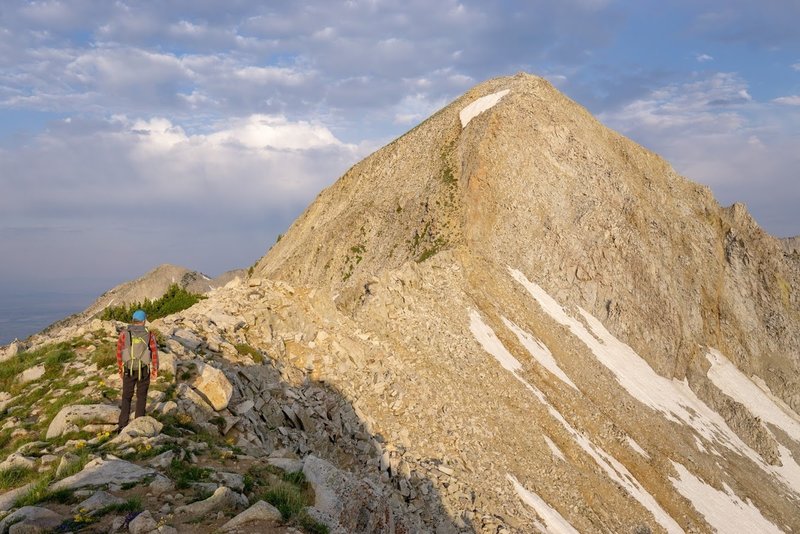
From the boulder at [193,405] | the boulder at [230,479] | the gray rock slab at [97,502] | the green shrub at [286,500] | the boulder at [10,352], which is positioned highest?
the boulder at [10,352]

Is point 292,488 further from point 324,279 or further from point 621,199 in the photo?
point 621,199

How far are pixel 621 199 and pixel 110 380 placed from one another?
1887 inches

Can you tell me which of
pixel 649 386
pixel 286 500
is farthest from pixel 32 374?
pixel 649 386

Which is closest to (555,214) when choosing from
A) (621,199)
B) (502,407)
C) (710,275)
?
(621,199)

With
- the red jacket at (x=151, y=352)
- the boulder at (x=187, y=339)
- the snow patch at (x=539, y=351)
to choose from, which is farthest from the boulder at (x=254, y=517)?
the snow patch at (x=539, y=351)

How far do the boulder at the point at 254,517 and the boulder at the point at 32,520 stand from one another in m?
2.40

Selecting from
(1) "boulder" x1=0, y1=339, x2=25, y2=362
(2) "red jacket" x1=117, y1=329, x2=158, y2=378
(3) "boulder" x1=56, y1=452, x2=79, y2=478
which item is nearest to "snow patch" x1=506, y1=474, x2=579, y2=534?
(2) "red jacket" x1=117, y1=329, x2=158, y2=378

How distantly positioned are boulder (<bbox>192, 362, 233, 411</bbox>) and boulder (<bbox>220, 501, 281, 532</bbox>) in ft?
21.2

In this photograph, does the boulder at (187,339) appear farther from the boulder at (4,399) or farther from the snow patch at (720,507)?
the snow patch at (720,507)

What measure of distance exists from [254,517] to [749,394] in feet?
182

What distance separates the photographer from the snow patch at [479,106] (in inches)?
2144

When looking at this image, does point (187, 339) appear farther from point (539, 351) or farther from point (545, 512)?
point (539, 351)

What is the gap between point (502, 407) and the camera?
25516 mm

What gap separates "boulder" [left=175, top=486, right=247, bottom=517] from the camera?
27.6 ft
